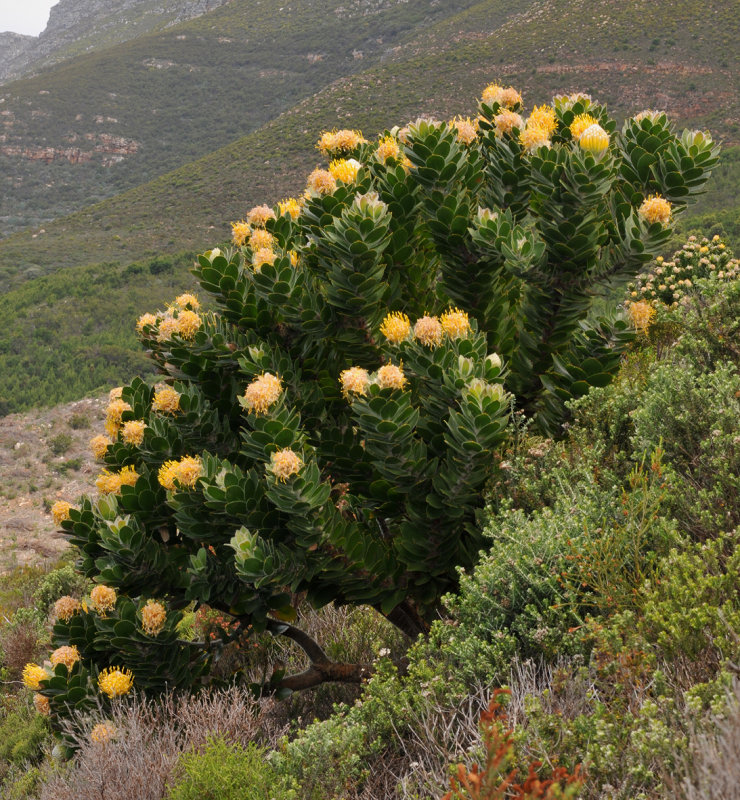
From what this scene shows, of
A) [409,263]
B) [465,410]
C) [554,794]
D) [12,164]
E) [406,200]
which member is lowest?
[12,164]

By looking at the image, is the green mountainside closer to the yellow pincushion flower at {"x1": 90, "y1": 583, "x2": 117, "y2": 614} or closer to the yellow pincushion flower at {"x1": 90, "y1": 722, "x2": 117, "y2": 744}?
the yellow pincushion flower at {"x1": 90, "y1": 583, "x2": 117, "y2": 614}

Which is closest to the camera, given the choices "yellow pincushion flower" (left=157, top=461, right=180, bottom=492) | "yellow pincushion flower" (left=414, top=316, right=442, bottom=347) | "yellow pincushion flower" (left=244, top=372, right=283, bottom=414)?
"yellow pincushion flower" (left=244, top=372, right=283, bottom=414)

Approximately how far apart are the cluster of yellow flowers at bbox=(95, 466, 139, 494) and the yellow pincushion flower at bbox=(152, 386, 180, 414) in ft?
1.35

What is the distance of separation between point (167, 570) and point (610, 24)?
45.3 meters

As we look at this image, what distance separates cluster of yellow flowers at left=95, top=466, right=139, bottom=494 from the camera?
3543 mm

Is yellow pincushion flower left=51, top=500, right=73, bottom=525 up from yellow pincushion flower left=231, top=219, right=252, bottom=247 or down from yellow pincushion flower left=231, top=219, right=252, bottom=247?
down

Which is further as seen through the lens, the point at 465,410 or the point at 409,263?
the point at 409,263

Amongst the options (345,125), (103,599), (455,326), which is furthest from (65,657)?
(345,125)

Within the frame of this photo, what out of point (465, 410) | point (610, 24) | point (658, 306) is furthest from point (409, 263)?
point (610, 24)

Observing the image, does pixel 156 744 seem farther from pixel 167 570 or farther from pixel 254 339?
pixel 254 339

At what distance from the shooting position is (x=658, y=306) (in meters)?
4.52

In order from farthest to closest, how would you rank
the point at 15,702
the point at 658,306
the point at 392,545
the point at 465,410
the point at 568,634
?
1. the point at 15,702
2. the point at 658,306
3. the point at 392,545
4. the point at 465,410
5. the point at 568,634

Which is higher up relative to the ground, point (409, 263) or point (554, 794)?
point (409, 263)

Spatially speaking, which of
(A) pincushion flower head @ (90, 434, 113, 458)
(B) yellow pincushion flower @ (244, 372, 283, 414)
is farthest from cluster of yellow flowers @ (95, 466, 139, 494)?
(B) yellow pincushion flower @ (244, 372, 283, 414)
